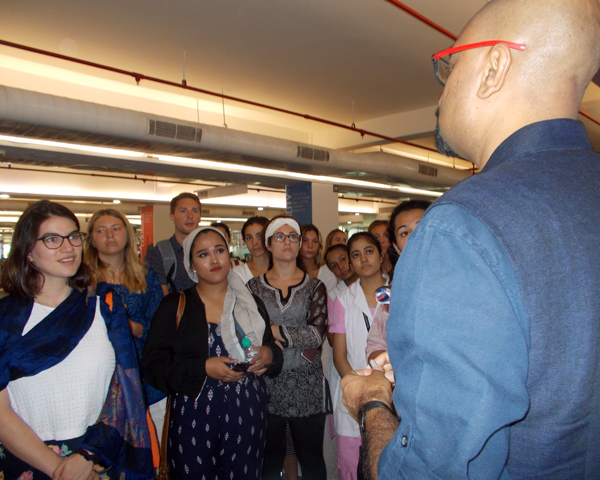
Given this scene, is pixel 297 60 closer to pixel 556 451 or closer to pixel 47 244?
pixel 47 244

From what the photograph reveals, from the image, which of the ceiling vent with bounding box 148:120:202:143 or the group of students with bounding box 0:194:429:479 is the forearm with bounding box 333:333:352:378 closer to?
Result: the group of students with bounding box 0:194:429:479

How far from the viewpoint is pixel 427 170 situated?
9305mm

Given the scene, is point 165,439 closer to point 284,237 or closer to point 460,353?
point 284,237

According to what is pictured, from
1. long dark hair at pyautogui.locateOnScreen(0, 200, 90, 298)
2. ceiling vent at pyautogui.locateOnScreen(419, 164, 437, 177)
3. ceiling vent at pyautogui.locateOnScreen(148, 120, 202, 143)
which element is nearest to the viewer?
long dark hair at pyautogui.locateOnScreen(0, 200, 90, 298)

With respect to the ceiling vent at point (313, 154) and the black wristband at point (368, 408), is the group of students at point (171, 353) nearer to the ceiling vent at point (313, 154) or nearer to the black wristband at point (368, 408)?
the black wristband at point (368, 408)

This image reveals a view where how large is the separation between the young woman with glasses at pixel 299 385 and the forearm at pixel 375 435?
1.64 meters

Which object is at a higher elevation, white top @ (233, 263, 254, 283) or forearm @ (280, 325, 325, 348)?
white top @ (233, 263, 254, 283)

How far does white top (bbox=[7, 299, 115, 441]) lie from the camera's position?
5.26ft

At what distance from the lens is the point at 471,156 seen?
84cm

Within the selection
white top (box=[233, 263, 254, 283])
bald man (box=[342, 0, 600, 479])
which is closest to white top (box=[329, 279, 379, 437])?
white top (box=[233, 263, 254, 283])

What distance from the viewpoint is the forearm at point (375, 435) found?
29.1 inches

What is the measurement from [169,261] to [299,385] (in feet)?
5.23

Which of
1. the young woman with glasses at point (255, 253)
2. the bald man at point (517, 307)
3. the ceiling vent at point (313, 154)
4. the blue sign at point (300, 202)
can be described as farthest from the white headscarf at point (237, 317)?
the blue sign at point (300, 202)

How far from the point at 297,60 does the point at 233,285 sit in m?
3.75
